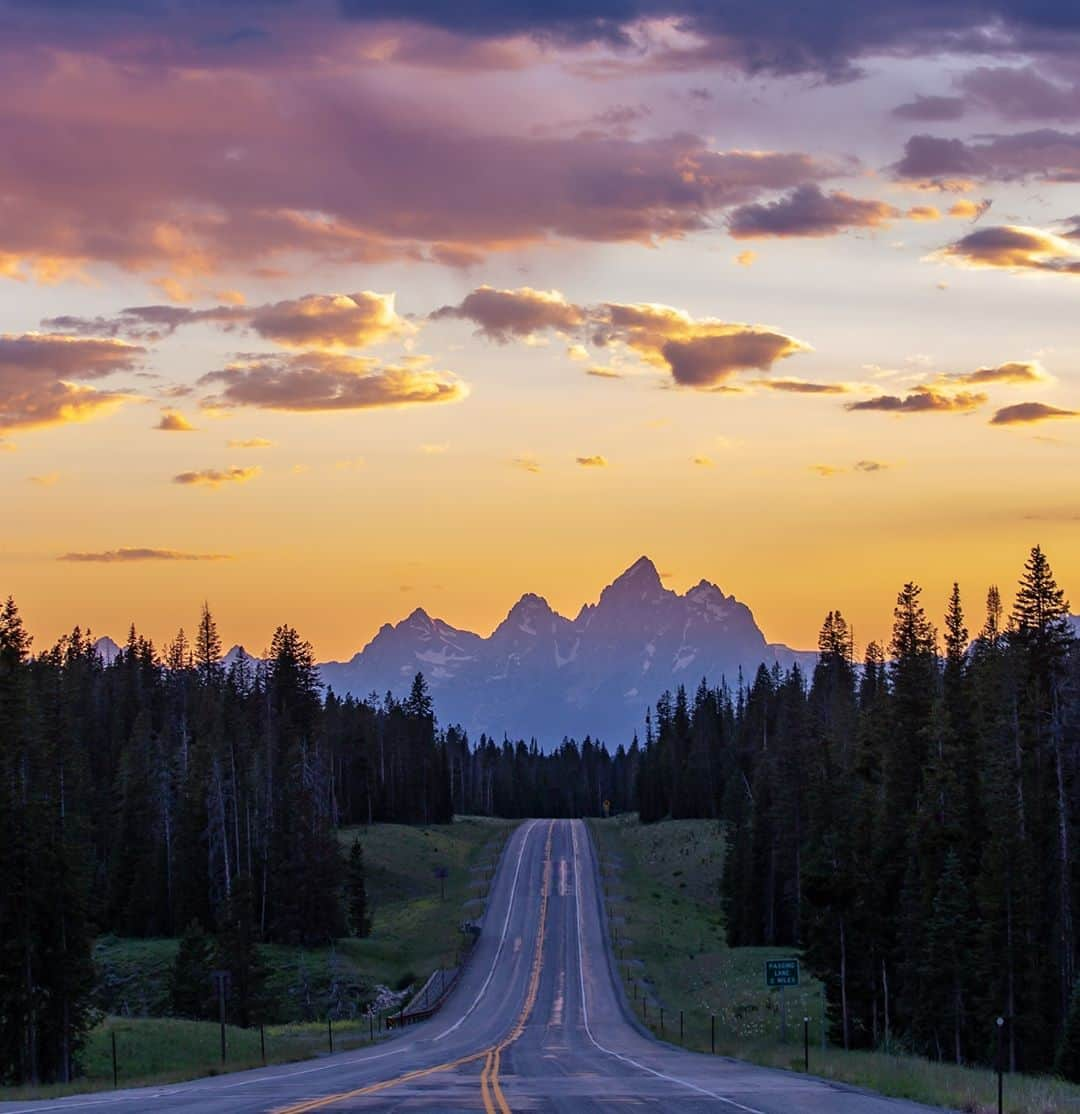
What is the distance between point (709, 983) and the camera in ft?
286

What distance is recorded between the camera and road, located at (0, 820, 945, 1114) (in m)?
26.6

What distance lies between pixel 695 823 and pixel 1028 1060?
10753cm

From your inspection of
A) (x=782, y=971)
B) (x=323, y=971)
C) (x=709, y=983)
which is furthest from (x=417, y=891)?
(x=782, y=971)

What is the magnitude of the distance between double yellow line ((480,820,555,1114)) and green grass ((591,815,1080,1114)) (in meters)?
5.39

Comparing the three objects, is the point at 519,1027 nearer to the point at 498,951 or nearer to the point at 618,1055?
the point at 618,1055

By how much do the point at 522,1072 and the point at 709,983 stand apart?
52.0 meters

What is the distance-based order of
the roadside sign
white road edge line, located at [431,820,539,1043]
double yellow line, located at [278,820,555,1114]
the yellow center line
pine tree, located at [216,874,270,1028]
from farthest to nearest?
pine tree, located at [216,874,270,1028], white road edge line, located at [431,820,539,1043], the roadside sign, the yellow center line, double yellow line, located at [278,820,555,1114]

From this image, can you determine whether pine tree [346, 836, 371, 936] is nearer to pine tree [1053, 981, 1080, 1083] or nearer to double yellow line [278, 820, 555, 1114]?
double yellow line [278, 820, 555, 1114]

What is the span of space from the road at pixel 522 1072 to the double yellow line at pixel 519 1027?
0.23 ft

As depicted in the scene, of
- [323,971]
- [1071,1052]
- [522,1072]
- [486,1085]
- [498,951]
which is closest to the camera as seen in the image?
[486,1085]

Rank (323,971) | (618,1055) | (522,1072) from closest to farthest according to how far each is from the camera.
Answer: (522,1072) → (618,1055) → (323,971)

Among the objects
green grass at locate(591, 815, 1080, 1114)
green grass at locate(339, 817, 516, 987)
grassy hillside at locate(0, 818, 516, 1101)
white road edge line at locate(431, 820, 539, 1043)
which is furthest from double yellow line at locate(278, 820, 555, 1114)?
green grass at locate(339, 817, 516, 987)

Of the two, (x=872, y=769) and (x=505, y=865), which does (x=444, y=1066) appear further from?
(x=505, y=865)

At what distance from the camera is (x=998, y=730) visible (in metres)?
67.7
